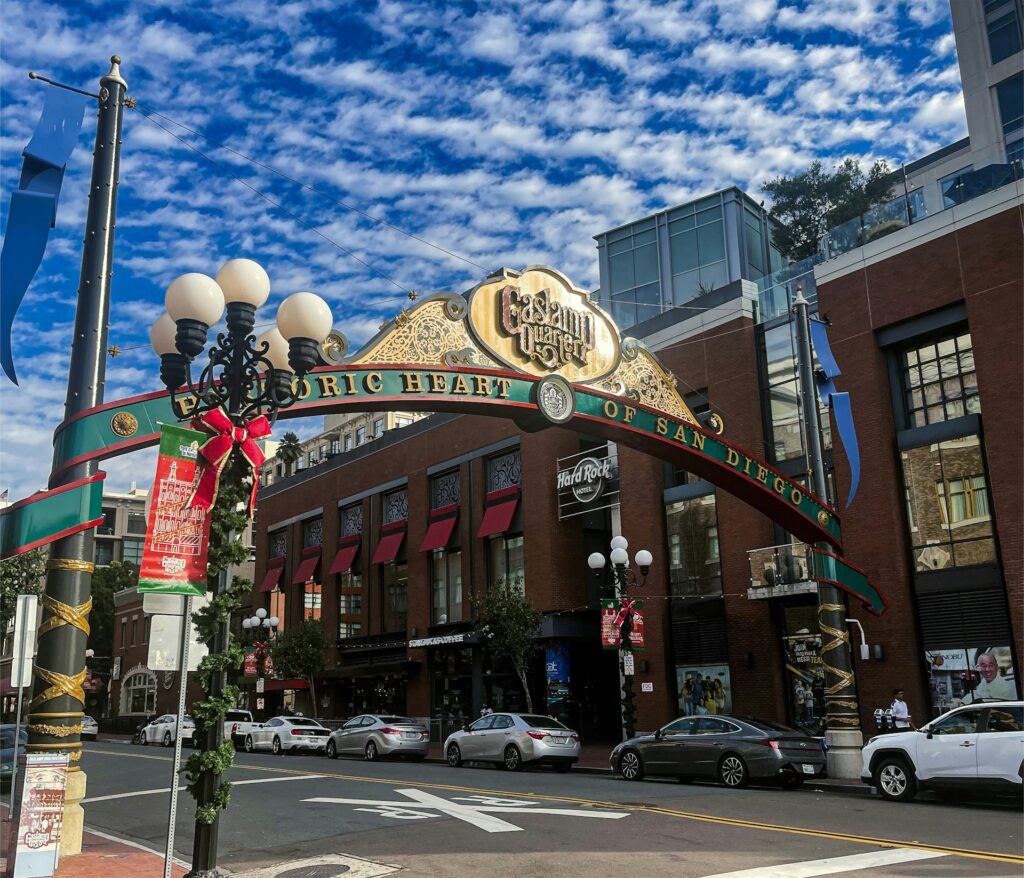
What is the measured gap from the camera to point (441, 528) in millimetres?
38938

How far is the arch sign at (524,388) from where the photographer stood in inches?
489

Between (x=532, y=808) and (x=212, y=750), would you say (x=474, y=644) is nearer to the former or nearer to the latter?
(x=532, y=808)

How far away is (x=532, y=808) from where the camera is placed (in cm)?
1338

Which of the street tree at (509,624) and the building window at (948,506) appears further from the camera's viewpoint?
the street tree at (509,624)

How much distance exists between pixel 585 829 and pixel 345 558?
34.3 m

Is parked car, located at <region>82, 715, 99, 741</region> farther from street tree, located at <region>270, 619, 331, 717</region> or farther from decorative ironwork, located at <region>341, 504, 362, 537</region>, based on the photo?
decorative ironwork, located at <region>341, 504, 362, 537</region>

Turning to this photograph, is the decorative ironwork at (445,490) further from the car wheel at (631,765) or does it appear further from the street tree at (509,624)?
the car wheel at (631,765)

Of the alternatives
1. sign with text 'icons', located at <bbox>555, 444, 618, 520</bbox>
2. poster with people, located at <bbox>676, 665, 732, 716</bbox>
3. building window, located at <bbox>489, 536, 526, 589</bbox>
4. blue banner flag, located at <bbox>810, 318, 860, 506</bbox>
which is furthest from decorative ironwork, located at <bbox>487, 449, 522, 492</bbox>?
blue banner flag, located at <bbox>810, 318, 860, 506</bbox>

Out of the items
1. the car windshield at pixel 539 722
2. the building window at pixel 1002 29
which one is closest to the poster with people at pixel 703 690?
the car windshield at pixel 539 722

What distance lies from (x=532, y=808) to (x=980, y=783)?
239 inches

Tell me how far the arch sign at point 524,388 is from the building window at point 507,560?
16924 millimetres

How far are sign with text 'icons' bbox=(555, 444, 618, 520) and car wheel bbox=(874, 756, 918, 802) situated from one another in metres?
17.5

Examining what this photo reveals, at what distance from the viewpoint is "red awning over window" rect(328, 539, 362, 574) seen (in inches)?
1743

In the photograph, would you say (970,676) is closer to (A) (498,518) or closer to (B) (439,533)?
(A) (498,518)
